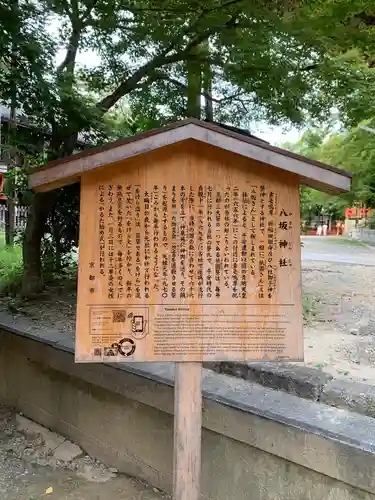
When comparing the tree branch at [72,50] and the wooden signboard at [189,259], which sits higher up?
the tree branch at [72,50]

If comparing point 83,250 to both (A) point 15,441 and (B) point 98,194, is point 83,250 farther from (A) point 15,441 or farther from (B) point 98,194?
(A) point 15,441

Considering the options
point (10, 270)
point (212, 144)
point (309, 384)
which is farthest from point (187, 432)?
point (10, 270)

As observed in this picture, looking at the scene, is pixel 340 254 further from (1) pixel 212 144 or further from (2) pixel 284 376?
(1) pixel 212 144

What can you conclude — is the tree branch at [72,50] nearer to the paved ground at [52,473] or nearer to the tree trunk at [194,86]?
the tree trunk at [194,86]

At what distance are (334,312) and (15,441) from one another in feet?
12.5

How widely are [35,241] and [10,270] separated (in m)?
1.40

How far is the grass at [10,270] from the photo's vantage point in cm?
648

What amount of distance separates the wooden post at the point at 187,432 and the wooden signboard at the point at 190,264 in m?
0.16

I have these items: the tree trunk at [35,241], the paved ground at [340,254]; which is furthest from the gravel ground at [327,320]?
the paved ground at [340,254]

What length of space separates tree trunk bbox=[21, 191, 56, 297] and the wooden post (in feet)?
14.0

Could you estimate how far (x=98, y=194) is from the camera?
7.38 ft

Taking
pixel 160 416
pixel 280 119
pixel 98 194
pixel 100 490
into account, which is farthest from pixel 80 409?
pixel 280 119

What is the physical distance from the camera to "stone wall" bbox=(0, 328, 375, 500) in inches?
95.1

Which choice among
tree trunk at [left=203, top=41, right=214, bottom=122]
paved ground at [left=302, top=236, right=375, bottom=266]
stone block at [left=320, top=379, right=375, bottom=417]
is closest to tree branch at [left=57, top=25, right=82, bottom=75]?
tree trunk at [left=203, top=41, right=214, bottom=122]
